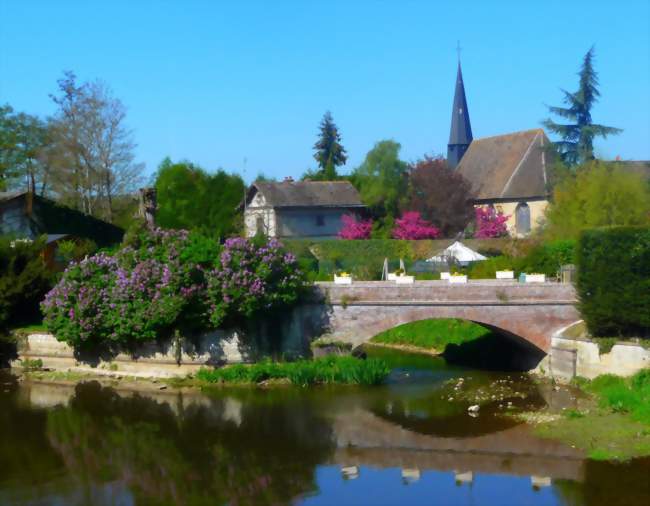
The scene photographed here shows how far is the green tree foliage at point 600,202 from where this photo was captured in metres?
40.4

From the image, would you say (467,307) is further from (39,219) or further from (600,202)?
(39,219)

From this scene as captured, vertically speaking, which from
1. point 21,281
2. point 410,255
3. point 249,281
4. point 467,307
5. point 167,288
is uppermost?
point 410,255

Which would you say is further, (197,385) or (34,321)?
(34,321)

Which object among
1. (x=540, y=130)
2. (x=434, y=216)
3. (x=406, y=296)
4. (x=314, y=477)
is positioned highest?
(x=540, y=130)

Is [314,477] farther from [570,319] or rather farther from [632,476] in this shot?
[570,319]

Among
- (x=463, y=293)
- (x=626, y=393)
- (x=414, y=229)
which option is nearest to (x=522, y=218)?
(x=414, y=229)

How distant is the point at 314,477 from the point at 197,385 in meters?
11.4

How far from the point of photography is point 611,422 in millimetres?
23453

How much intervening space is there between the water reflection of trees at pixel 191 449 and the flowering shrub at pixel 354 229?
32747mm

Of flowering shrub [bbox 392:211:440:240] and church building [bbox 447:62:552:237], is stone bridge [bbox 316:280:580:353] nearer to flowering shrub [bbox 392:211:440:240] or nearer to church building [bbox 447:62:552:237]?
church building [bbox 447:62:552:237]

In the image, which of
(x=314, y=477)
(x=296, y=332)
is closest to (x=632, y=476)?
(x=314, y=477)

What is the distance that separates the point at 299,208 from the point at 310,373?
33.1 meters

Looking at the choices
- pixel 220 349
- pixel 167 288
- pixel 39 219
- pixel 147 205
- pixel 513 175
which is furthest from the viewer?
pixel 513 175

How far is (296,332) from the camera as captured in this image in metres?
32.5
